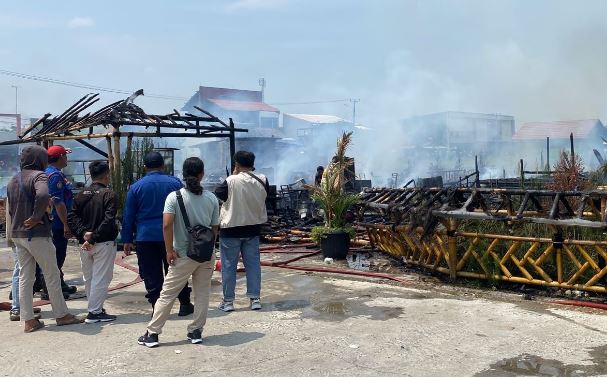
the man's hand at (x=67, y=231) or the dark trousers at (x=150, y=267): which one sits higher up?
the man's hand at (x=67, y=231)

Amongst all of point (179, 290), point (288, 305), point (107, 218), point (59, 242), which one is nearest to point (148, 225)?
point (107, 218)

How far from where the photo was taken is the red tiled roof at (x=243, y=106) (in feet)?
Result: 150

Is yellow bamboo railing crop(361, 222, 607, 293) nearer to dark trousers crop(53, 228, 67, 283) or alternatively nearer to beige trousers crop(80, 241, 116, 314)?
beige trousers crop(80, 241, 116, 314)

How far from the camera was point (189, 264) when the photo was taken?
16.5 feet

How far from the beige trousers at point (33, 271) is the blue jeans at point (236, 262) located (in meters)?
1.77

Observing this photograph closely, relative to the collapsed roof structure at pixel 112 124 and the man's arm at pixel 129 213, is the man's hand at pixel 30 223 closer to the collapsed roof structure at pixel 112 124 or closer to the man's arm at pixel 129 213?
the man's arm at pixel 129 213

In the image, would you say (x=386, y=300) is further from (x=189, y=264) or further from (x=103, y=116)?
(x=103, y=116)

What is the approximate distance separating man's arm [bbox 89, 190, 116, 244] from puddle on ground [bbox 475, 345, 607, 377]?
Result: 157 inches

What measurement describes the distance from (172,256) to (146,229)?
0.83 m

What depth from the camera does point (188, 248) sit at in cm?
498

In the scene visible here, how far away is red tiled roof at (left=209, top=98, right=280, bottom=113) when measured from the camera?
4560 cm

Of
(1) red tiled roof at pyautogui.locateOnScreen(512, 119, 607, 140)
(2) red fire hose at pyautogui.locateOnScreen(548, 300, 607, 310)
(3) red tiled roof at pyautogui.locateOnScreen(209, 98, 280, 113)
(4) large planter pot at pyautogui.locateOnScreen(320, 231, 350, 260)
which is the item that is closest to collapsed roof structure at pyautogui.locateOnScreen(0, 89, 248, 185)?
(4) large planter pot at pyautogui.locateOnScreen(320, 231, 350, 260)

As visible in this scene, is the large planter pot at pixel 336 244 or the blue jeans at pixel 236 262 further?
the large planter pot at pixel 336 244

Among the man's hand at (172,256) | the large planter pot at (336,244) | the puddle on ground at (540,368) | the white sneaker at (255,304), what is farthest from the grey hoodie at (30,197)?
the large planter pot at (336,244)
